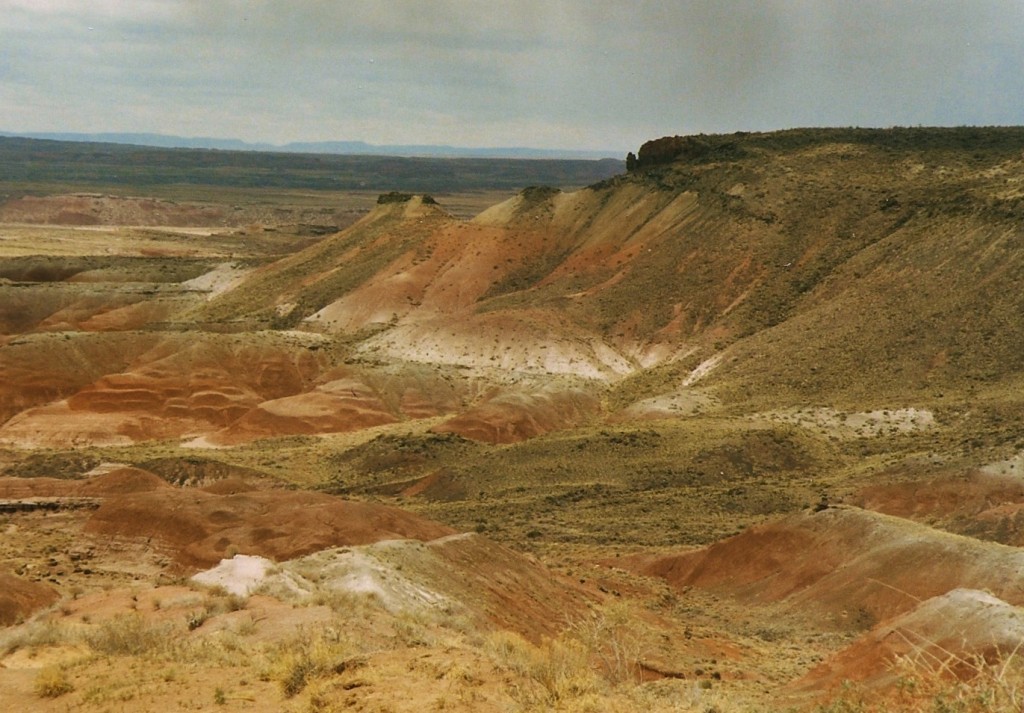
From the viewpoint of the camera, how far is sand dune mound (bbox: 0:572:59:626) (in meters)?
19.5

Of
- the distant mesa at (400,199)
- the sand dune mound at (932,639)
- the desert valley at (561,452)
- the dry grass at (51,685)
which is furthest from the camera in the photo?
the distant mesa at (400,199)

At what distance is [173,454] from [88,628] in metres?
28.7

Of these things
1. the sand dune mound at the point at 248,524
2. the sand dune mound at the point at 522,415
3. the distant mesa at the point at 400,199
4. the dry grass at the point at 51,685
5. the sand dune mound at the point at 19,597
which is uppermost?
the distant mesa at the point at 400,199

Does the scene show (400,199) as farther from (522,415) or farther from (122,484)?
(122,484)

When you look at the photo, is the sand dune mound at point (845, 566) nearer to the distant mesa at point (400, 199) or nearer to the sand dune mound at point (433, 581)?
the sand dune mound at point (433, 581)

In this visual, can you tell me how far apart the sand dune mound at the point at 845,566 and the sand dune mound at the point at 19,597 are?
15.5 m

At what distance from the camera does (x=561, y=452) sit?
41.2 m

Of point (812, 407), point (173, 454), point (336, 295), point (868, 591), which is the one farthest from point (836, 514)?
Result: point (336, 295)

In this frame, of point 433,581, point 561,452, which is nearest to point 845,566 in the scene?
point 433,581

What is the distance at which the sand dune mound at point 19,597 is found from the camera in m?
19.5

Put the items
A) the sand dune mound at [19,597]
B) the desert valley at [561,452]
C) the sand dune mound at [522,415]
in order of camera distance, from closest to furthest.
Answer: the desert valley at [561,452]
the sand dune mound at [19,597]
the sand dune mound at [522,415]

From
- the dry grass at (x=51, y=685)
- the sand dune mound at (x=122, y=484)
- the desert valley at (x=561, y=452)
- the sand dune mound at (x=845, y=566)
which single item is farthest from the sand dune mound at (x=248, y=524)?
the dry grass at (x=51, y=685)

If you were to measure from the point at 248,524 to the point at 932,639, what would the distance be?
1633cm

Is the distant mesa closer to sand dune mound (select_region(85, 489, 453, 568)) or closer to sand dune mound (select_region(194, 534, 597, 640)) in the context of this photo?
sand dune mound (select_region(85, 489, 453, 568))
